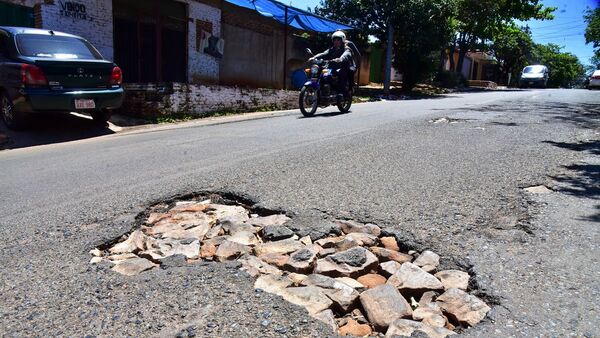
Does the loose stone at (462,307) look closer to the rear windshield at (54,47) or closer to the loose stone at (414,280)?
the loose stone at (414,280)

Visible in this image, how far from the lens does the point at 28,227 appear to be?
3.53 metres

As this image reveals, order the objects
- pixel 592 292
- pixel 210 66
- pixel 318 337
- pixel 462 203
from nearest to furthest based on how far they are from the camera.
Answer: pixel 318 337
pixel 592 292
pixel 462 203
pixel 210 66

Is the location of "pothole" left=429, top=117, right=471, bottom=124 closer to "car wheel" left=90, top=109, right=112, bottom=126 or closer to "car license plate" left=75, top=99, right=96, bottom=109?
"car license plate" left=75, top=99, right=96, bottom=109

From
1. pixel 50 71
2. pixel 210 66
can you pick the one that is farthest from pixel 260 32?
pixel 50 71

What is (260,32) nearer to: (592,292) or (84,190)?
(84,190)

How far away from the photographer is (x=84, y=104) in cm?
809

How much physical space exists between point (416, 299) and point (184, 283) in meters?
1.25

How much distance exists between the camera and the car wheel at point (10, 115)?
8.08m

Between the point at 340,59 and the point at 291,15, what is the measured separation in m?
6.76

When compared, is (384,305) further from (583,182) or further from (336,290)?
(583,182)

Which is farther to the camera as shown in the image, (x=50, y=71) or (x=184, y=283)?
(x=50, y=71)

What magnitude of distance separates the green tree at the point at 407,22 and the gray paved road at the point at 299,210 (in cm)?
1368

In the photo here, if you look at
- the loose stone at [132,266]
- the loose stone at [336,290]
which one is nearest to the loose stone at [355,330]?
the loose stone at [336,290]

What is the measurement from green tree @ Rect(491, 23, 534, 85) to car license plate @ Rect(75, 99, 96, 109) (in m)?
33.7
